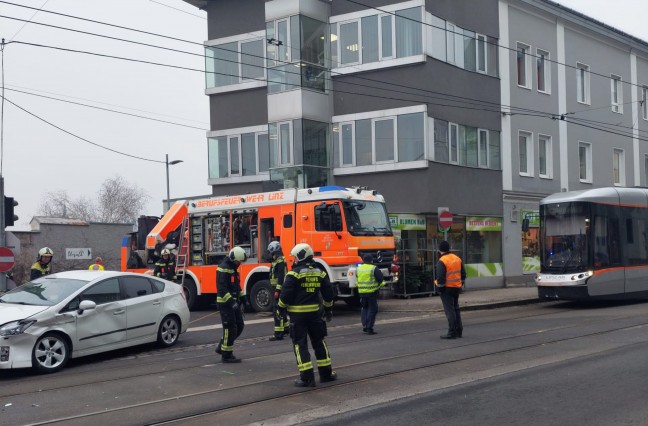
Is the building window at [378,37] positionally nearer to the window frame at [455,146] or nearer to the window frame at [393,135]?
the window frame at [393,135]

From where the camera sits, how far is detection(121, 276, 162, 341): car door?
12.5 meters

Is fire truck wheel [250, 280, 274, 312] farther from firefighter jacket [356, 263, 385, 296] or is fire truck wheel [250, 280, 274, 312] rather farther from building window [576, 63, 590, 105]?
building window [576, 63, 590, 105]

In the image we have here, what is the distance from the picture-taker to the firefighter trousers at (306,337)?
9203 mm

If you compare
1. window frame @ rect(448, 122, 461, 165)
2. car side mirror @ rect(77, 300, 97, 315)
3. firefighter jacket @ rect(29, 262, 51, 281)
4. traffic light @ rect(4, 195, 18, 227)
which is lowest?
car side mirror @ rect(77, 300, 97, 315)

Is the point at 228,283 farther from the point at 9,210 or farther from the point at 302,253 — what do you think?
the point at 9,210

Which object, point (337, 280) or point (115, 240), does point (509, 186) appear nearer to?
point (337, 280)

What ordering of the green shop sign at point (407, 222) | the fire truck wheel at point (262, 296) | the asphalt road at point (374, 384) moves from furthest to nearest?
the green shop sign at point (407, 222) → the fire truck wheel at point (262, 296) → the asphalt road at point (374, 384)

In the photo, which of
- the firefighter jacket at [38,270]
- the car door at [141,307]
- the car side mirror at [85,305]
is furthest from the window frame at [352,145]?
the car side mirror at [85,305]

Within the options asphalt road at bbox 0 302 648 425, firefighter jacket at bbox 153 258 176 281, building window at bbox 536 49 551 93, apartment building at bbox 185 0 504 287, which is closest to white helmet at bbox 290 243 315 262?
asphalt road at bbox 0 302 648 425

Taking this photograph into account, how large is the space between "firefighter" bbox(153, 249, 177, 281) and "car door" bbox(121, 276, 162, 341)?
7.00m

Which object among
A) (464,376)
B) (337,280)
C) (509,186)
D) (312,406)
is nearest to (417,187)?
(509,186)

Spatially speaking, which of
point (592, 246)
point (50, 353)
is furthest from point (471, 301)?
point (50, 353)

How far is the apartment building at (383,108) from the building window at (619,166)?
1092 cm

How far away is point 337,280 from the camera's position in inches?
717
